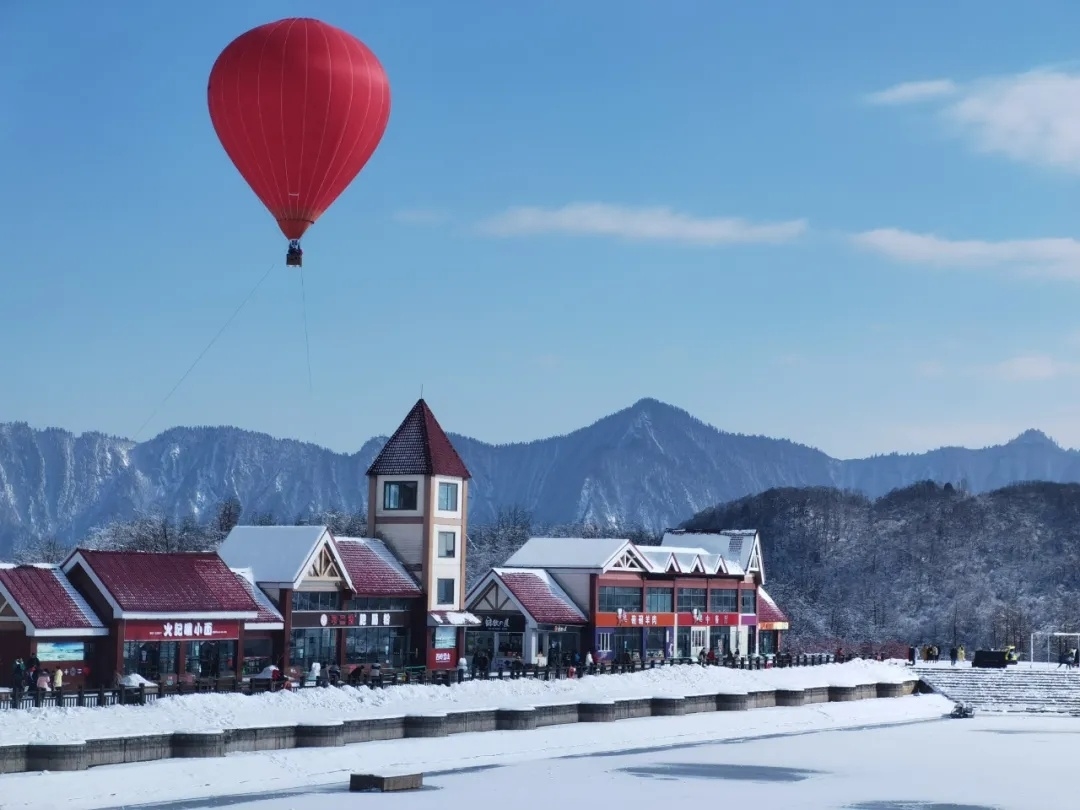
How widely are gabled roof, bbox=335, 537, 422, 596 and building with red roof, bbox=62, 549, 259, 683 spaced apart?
27.1ft

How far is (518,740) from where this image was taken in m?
62.0

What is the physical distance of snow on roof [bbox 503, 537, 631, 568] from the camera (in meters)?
95.9

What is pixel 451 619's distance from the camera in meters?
84.6

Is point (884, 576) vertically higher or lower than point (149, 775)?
higher

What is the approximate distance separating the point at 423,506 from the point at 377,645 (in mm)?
7793

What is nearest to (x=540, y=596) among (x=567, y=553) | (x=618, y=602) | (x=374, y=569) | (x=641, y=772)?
(x=567, y=553)

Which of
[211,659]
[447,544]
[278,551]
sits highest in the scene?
[447,544]

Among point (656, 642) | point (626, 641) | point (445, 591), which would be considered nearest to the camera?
point (445, 591)

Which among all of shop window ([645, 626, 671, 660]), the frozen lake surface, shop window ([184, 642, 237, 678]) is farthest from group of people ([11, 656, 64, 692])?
shop window ([645, 626, 671, 660])

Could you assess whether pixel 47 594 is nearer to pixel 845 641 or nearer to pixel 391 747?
pixel 391 747

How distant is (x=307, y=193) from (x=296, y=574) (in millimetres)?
22074

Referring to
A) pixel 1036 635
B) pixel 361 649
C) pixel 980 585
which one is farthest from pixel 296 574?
pixel 980 585

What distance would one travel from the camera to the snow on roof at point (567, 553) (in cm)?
9594

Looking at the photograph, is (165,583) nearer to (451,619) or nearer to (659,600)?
(451,619)
